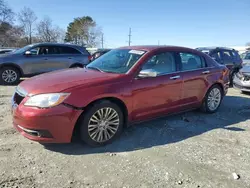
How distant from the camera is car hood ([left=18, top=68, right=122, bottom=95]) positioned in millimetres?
3436

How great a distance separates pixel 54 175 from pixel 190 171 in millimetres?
1737

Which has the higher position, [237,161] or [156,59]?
[156,59]

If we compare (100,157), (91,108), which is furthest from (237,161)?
(91,108)

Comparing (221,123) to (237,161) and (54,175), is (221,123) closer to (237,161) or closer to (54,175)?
(237,161)

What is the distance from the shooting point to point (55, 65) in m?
9.70

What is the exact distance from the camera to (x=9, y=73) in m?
9.12

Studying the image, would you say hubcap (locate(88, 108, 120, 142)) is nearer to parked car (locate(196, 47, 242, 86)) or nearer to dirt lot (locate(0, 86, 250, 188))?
dirt lot (locate(0, 86, 250, 188))

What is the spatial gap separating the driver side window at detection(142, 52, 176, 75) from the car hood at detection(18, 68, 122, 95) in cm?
75

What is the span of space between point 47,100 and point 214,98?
13.1 ft

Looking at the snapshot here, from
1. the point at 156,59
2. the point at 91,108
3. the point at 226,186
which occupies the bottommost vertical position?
the point at 226,186

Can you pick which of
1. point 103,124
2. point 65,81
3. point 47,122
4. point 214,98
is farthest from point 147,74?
point 214,98

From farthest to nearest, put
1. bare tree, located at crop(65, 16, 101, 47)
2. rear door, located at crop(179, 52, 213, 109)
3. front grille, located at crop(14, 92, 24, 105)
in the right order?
bare tree, located at crop(65, 16, 101, 47) → rear door, located at crop(179, 52, 213, 109) → front grille, located at crop(14, 92, 24, 105)

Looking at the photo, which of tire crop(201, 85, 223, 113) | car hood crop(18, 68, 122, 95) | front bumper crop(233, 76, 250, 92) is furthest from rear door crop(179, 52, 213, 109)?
front bumper crop(233, 76, 250, 92)

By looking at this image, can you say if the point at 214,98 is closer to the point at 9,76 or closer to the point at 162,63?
the point at 162,63
